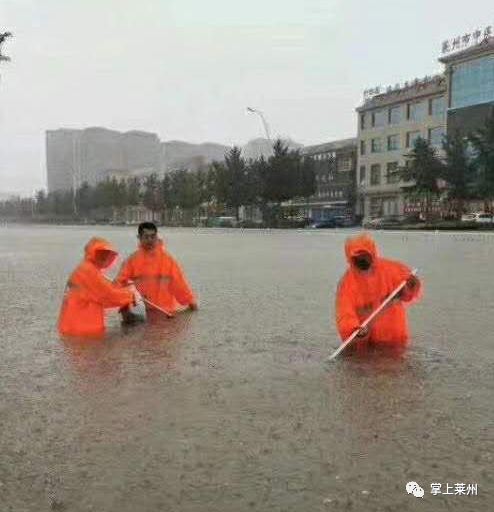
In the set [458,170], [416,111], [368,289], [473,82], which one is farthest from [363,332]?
[416,111]

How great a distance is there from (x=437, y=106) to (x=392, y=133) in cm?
568

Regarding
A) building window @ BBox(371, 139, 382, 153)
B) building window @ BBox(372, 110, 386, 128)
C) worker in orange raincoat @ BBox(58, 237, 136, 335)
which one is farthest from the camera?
building window @ BBox(371, 139, 382, 153)

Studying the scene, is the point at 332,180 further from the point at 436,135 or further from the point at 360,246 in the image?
the point at 360,246

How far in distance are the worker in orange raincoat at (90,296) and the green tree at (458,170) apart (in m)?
39.6

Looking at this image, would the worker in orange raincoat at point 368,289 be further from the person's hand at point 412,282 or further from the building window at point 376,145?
the building window at point 376,145

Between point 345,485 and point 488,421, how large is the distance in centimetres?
116

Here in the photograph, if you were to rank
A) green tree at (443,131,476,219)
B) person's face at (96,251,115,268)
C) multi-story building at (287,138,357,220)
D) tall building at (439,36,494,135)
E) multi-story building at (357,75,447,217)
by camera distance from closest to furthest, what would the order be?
person's face at (96,251,115,268)
green tree at (443,131,476,219)
tall building at (439,36,494,135)
multi-story building at (357,75,447,217)
multi-story building at (287,138,357,220)

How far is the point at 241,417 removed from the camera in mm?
3496

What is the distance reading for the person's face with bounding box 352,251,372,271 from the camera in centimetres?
488

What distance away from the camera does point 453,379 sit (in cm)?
431

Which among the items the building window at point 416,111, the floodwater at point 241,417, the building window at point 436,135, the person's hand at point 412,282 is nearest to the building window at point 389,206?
the building window at point 436,135

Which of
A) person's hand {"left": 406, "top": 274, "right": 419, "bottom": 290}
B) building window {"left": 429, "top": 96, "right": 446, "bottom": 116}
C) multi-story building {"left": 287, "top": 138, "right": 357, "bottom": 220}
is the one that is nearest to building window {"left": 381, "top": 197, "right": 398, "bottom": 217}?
multi-story building {"left": 287, "top": 138, "right": 357, "bottom": 220}

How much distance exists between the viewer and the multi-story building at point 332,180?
2621 inches

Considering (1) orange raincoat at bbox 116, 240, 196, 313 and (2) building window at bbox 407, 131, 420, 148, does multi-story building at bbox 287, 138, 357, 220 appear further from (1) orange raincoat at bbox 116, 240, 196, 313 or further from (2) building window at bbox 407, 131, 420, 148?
(1) orange raincoat at bbox 116, 240, 196, 313
